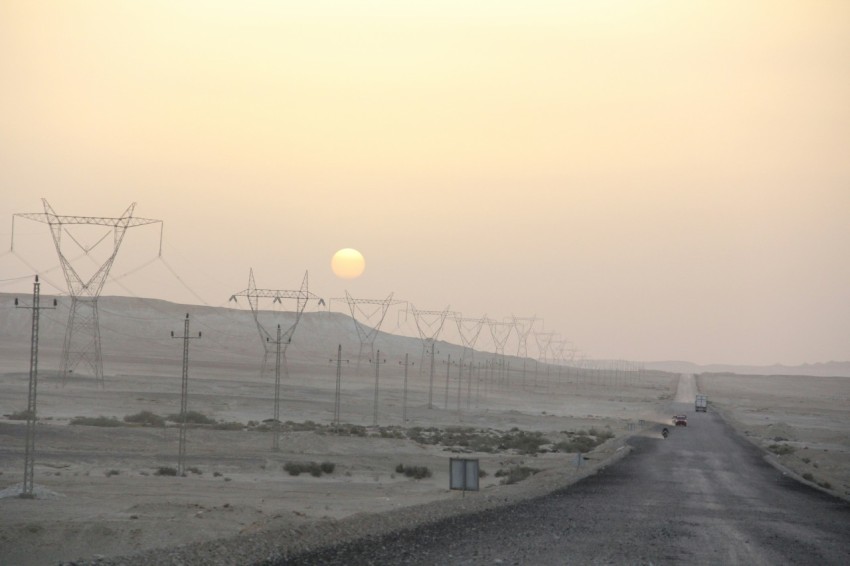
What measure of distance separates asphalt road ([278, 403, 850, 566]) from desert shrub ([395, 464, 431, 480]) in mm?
9995

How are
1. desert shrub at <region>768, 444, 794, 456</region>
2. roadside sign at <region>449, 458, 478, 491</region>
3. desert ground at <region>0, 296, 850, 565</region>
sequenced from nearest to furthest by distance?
desert ground at <region>0, 296, 850, 565</region> < roadside sign at <region>449, 458, 478, 491</region> < desert shrub at <region>768, 444, 794, 456</region>

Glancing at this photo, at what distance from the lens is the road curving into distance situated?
71.8ft

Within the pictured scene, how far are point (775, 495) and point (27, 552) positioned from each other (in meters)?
27.7

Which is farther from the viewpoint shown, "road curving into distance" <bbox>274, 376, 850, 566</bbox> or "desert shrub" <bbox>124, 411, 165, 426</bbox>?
"desert shrub" <bbox>124, 411, 165, 426</bbox>

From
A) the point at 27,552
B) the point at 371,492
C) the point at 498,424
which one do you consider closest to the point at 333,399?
the point at 498,424

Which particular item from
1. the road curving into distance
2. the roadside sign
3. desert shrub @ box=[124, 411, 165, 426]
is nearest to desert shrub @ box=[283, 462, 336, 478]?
the road curving into distance

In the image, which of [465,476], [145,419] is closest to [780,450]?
[465,476]

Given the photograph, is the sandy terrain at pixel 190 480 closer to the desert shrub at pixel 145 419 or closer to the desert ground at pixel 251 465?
the desert ground at pixel 251 465

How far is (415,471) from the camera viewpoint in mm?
51531

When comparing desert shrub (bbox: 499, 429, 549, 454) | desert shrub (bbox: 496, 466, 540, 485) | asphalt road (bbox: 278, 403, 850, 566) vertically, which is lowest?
desert shrub (bbox: 499, 429, 549, 454)

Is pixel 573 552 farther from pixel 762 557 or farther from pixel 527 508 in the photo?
pixel 527 508

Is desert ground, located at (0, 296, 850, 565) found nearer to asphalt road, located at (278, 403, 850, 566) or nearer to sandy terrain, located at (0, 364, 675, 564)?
sandy terrain, located at (0, 364, 675, 564)

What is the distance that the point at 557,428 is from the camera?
329 feet

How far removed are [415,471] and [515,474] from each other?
20.8 ft
